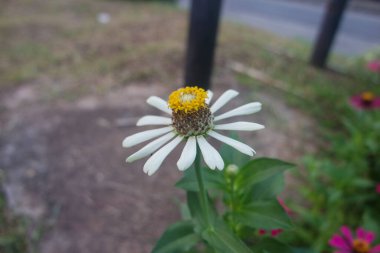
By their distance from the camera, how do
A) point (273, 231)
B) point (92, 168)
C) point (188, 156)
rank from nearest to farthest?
point (188, 156), point (273, 231), point (92, 168)

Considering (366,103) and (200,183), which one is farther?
(366,103)

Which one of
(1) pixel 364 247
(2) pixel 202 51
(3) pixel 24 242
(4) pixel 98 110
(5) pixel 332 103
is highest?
(2) pixel 202 51

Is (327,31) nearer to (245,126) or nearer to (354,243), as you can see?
(354,243)

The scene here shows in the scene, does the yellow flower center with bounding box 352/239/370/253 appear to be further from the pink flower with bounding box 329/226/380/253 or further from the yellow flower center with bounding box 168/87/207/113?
the yellow flower center with bounding box 168/87/207/113

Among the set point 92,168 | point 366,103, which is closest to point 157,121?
point 92,168

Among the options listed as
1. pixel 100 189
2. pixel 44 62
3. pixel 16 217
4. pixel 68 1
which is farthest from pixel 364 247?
pixel 68 1

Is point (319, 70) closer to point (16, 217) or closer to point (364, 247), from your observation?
point (364, 247)

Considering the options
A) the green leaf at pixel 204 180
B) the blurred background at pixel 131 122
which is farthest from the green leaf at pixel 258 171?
the blurred background at pixel 131 122

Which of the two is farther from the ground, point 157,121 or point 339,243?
point 157,121
